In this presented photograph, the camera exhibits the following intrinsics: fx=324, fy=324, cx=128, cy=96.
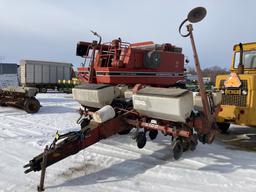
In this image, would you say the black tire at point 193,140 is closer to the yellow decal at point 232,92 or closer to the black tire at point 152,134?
the black tire at point 152,134

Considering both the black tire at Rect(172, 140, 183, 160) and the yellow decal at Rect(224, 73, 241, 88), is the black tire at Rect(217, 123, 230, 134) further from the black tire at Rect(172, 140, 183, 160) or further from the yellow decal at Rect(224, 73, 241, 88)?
the black tire at Rect(172, 140, 183, 160)

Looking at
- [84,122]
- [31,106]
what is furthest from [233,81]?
[31,106]

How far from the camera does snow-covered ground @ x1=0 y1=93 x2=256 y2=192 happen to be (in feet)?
14.1

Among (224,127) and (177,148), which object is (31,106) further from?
(177,148)

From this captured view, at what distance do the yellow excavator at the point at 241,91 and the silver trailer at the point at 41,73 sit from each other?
68.0 feet

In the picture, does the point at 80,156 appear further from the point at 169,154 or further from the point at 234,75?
the point at 234,75

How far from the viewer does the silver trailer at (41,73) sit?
26.0 meters

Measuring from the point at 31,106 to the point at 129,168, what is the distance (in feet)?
22.0

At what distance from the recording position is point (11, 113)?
1070 centimetres

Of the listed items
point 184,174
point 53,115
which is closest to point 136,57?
point 53,115

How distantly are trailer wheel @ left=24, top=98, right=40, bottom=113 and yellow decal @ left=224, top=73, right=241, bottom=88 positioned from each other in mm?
6396

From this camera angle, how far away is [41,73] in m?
26.8

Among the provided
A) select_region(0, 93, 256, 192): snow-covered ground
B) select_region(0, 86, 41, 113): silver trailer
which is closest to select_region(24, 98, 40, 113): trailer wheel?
select_region(0, 86, 41, 113): silver trailer

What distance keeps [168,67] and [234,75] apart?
294 cm
